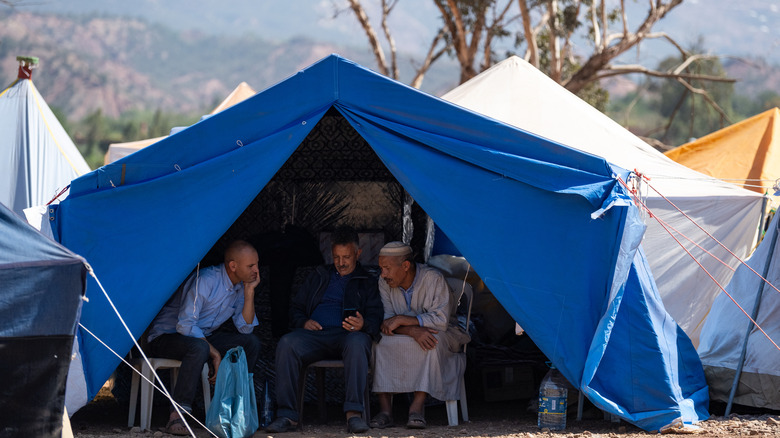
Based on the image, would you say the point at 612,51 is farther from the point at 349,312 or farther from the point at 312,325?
the point at 312,325

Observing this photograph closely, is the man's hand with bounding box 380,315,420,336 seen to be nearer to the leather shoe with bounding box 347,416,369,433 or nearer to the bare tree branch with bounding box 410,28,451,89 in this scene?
the leather shoe with bounding box 347,416,369,433

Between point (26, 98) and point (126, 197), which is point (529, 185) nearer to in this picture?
point (126, 197)

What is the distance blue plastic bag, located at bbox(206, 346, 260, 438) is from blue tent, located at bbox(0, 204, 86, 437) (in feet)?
3.37

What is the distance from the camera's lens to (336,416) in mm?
5164

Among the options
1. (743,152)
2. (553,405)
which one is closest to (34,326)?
(553,405)

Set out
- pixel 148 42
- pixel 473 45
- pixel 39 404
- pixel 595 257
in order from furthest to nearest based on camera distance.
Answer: pixel 148 42 → pixel 473 45 → pixel 595 257 → pixel 39 404

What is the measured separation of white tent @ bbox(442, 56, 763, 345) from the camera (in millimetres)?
6055

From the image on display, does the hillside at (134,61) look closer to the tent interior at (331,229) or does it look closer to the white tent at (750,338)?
the tent interior at (331,229)

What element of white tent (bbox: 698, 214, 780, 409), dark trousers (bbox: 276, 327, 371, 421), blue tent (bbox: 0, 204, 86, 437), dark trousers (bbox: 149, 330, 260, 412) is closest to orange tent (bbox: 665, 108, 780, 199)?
white tent (bbox: 698, 214, 780, 409)

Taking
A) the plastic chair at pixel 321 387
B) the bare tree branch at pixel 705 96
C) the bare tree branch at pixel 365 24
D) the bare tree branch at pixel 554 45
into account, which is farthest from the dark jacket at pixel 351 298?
the bare tree branch at pixel 705 96

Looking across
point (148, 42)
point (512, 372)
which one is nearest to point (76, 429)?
point (512, 372)

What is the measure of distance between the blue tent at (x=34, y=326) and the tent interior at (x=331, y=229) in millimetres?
2008

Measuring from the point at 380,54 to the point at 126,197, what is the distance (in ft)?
33.3

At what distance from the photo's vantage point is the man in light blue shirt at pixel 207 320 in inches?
177
